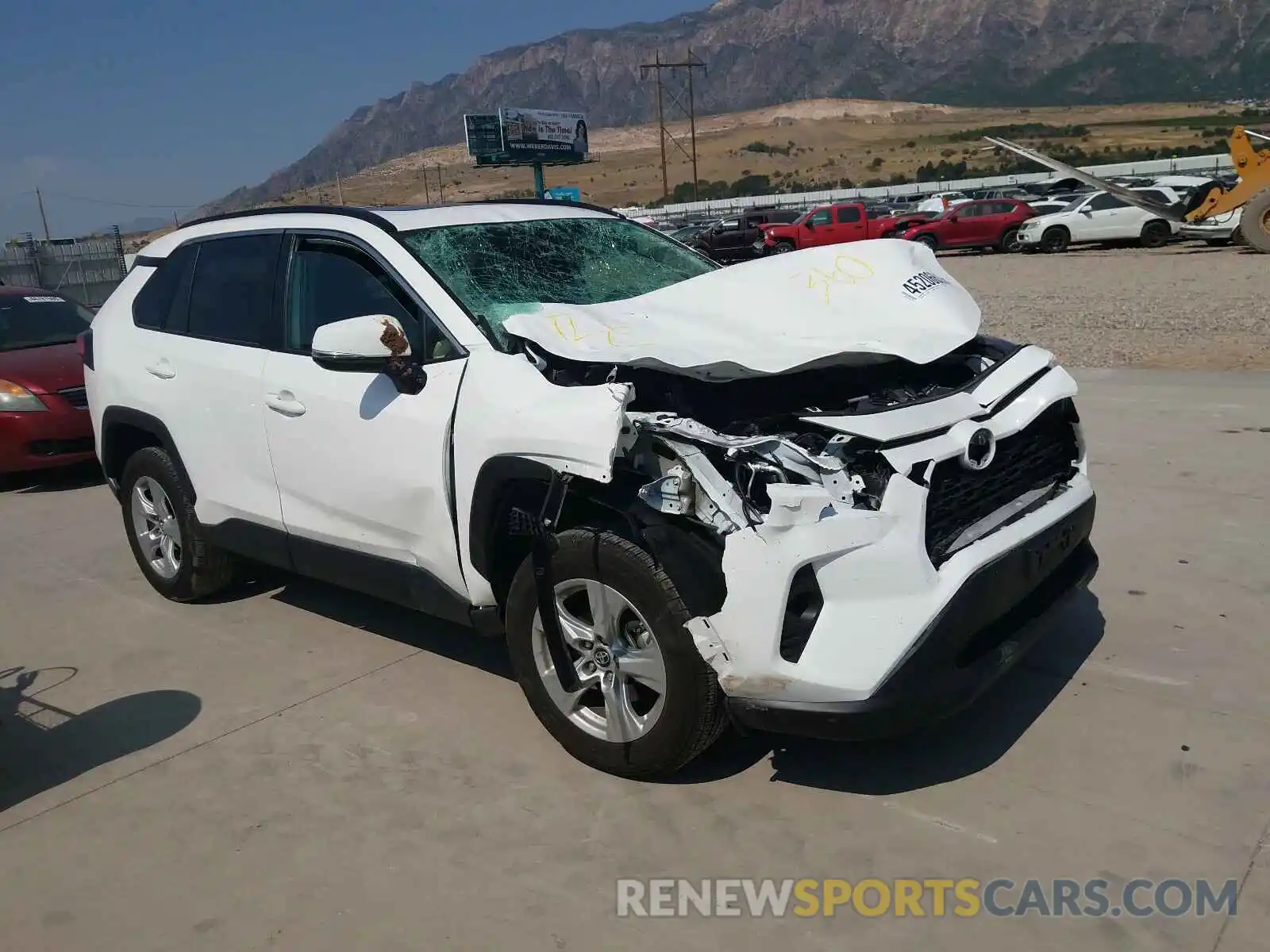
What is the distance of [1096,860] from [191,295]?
4.41 m

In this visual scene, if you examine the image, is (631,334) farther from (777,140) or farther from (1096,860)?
(777,140)

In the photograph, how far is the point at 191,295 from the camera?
505 centimetres

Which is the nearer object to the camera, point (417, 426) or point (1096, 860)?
point (1096, 860)

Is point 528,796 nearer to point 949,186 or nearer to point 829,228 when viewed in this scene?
point 829,228

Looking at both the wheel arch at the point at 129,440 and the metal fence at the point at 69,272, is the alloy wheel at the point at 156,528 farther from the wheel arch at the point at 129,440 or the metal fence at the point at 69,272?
the metal fence at the point at 69,272

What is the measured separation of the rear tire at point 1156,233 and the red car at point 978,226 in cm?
360

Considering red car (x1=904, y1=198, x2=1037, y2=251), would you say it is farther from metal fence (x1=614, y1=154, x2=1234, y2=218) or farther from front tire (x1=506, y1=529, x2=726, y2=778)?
front tire (x1=506, y1=529, x2=726, y2=778)

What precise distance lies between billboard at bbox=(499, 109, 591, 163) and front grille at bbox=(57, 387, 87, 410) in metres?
62.7

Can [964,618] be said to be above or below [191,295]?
below

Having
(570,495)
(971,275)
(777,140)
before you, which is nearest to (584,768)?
(570,495)

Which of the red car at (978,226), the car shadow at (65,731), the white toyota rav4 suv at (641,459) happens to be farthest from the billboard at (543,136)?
the car shadow at (65,731)

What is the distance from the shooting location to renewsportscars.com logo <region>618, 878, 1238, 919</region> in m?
2.75

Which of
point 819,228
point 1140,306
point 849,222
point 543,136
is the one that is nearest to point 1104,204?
point 849,222

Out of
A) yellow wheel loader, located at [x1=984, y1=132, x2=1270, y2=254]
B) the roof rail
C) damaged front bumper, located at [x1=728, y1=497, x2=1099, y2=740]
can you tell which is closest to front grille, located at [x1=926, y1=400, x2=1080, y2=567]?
damaged front bumper, located at [x1=728, y1=497, x2=1099, y2=740]
